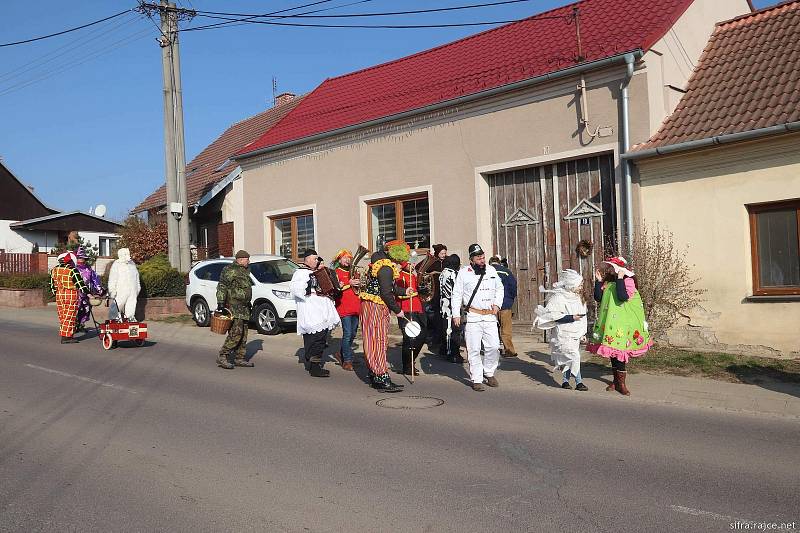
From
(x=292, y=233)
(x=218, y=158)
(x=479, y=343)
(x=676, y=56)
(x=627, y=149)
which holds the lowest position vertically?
(x=479, y=343)

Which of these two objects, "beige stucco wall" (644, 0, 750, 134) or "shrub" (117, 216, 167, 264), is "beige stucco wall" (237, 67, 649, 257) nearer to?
"beige stucco wall" (644, 0, 750, 134)

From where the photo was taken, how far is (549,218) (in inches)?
551

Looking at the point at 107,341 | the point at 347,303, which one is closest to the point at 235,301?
the point at 347,303

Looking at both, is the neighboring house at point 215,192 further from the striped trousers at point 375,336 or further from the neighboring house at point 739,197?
the neighboring house at point 739,197

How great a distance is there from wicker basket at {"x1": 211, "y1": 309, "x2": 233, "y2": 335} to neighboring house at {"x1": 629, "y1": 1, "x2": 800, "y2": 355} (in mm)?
7074

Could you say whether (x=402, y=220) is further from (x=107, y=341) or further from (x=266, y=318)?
(x=107, y=341)

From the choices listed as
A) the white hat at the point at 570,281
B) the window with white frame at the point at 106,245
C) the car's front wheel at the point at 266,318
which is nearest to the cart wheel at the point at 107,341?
the car's front wheel at the point at 266,318

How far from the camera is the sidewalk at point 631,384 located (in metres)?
8.16

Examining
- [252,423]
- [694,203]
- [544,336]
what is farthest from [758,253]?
[252,423]

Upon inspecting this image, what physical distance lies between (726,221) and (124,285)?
405 inches

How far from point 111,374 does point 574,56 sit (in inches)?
386

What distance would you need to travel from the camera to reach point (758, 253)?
1144cm

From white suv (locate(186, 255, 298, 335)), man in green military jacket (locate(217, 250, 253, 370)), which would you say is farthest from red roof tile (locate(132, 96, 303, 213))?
man in green military jacket (locate(217, 250, 253, 370))

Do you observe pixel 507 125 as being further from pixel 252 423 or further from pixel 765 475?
pixel 765 475
